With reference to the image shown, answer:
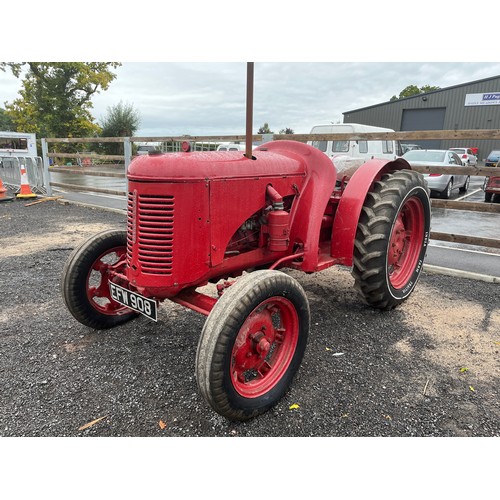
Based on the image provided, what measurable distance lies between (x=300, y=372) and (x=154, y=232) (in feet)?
4.57

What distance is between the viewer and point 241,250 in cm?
287

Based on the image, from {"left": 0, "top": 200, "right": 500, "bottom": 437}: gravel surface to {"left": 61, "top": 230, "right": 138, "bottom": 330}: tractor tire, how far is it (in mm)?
140

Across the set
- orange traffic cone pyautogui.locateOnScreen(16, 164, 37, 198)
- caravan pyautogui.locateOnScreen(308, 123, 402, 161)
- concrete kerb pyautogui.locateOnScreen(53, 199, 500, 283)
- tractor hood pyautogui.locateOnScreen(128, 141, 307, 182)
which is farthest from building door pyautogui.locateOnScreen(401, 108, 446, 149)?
tractor hood pyautogui.locateOnScreen(128, 141, 307, 182)

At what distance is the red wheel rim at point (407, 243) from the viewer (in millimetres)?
3797

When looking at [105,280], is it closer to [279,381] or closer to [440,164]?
[279,381]

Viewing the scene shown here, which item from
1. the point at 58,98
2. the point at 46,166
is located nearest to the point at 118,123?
the point at 58,98

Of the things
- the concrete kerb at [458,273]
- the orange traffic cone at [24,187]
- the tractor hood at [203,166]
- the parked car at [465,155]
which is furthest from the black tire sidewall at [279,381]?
the parked car at [465,155]

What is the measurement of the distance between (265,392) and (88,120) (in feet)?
99.1

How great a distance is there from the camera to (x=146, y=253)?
2.36m

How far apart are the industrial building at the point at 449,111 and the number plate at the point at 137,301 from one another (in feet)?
97.2

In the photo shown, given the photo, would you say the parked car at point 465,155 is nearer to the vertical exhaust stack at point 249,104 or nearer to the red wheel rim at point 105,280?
the vertical exhaust stack at point 249,104

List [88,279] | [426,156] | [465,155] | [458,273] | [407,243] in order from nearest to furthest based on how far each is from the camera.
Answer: [88,279]
[407,243]
[458,273]
[426,156]
[465,155]

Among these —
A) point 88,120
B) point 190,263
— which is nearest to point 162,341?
point 190,263

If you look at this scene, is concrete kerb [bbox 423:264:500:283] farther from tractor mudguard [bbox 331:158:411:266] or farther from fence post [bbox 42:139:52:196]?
fence post [bbox 42:139:52:196]
